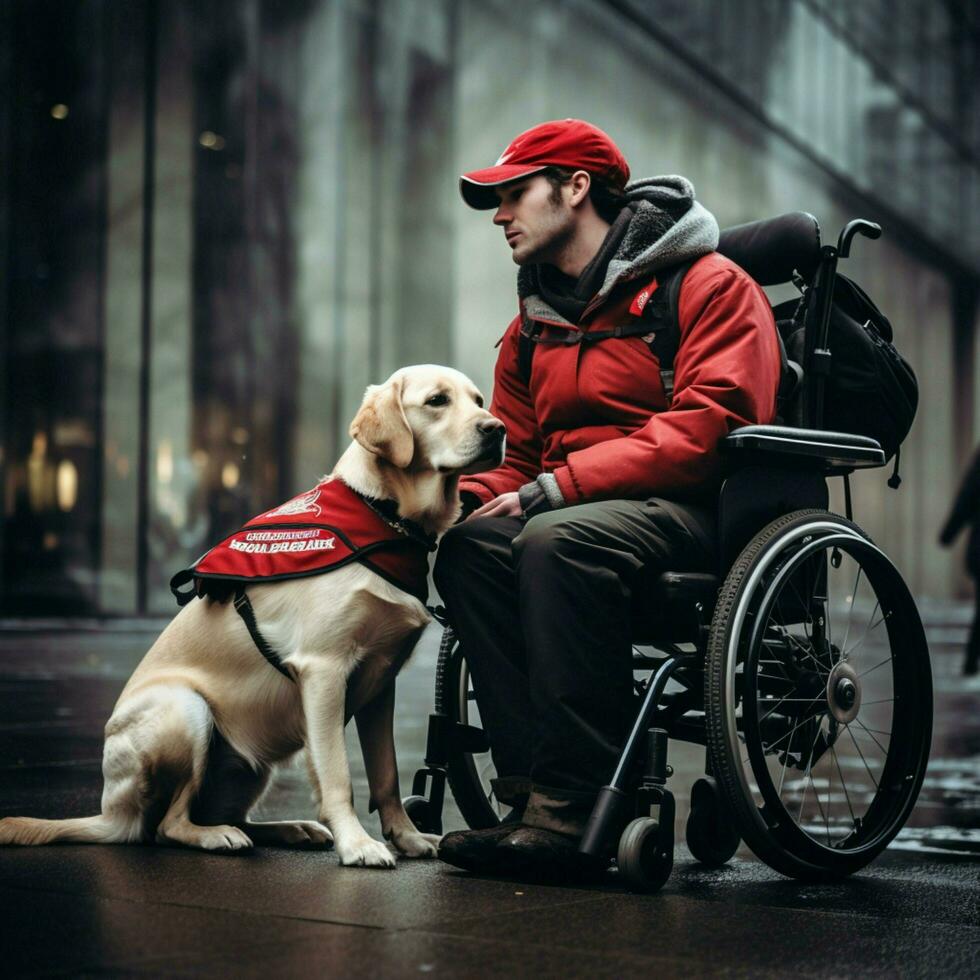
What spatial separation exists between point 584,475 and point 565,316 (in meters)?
0.50

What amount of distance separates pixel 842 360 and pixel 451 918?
1.80m

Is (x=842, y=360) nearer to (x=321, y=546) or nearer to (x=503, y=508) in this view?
(x=503, y=508)

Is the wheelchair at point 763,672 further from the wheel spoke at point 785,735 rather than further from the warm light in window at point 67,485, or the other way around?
the warm light in window at point 67,485

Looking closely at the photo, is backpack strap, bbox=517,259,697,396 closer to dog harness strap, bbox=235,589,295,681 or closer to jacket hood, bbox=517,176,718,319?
jacket hood, bbox=517,176,718,319

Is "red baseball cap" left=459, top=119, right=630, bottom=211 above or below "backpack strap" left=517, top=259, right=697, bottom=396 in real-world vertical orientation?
above

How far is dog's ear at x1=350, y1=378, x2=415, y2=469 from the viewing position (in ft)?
12.2

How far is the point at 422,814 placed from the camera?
3.96 m

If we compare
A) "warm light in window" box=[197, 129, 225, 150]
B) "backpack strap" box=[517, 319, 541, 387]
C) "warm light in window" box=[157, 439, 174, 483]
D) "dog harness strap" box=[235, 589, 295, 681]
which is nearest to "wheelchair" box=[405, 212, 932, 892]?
"dog harness strap" box=[235, 589, 295, 681]

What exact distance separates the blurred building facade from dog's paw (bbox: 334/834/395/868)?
12.0 meters

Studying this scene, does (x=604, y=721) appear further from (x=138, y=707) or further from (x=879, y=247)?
(x=879, y=247)

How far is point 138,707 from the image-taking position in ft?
11.9

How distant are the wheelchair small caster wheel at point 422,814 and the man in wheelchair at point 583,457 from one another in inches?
13.9

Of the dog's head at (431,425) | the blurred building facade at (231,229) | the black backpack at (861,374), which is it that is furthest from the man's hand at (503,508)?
the blurred building facade at (231,229)

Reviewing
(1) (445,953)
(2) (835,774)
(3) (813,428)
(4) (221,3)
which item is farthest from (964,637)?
(1) (445,953)
